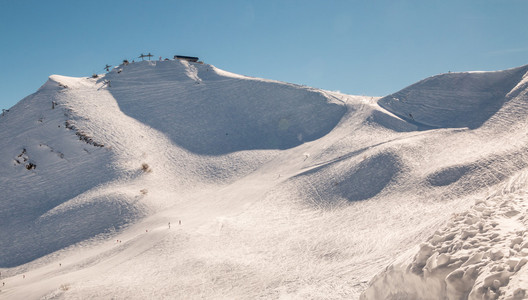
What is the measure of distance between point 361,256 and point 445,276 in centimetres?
1157

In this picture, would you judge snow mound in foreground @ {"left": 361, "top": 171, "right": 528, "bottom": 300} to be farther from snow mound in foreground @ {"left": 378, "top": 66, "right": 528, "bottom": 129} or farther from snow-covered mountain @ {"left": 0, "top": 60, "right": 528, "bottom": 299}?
snow mound in foreground @ {"left": 378, "top": 66, "right": 528, "bottom": 129}

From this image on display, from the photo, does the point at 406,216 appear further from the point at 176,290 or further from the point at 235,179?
the point at 235,179

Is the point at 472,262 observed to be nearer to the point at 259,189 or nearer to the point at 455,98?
the point at 259,189

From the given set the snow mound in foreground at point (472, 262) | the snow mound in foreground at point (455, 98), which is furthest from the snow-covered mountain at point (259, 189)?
the snow mound in foreground at point (455, 98)

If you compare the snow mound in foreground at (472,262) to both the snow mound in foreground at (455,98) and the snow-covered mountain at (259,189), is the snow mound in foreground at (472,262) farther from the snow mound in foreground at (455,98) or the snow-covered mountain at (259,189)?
the snow mound in foreground at (455,98)

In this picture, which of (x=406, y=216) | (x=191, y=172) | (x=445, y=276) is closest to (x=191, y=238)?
(x=406, y=216)

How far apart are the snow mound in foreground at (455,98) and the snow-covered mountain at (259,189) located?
0.25 metres

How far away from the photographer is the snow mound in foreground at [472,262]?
6.09m

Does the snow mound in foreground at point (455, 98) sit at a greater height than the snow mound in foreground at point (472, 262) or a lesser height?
greater

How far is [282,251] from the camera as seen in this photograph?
21.9m

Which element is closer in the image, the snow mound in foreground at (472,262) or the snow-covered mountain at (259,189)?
the snow mound in foreground at (472,262)

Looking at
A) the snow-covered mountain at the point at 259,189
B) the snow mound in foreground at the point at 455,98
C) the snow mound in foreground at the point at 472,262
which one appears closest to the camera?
the snow mound in foreground at the point at 472,262

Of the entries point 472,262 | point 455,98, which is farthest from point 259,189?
point 472,262

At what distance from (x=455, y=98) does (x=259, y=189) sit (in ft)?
91.2
